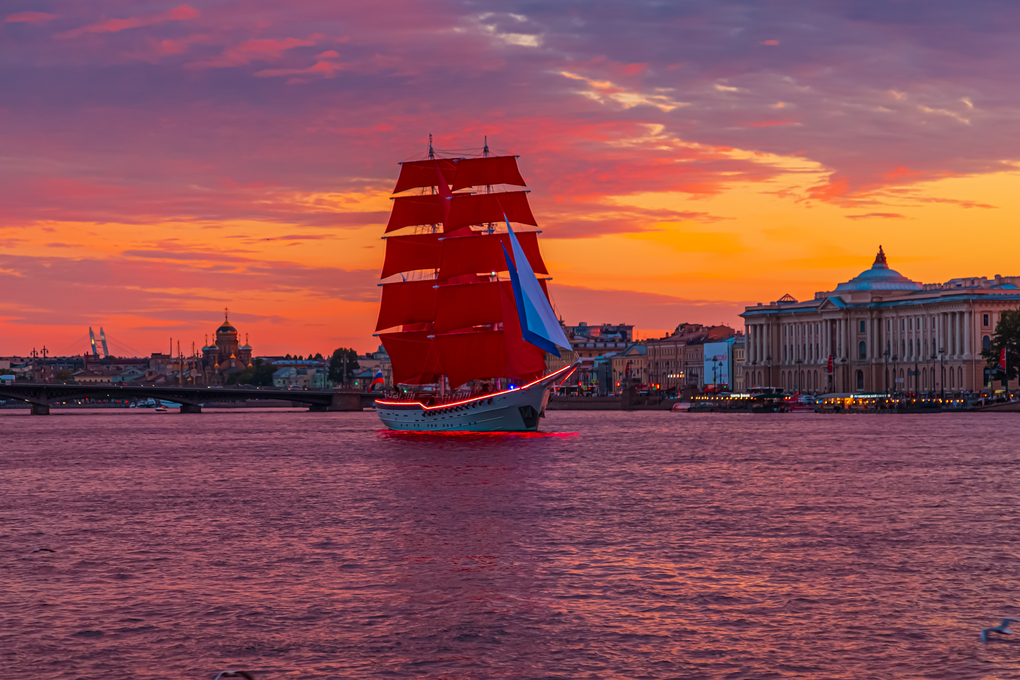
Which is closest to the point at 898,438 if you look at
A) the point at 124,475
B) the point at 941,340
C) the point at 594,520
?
the point at 124,475

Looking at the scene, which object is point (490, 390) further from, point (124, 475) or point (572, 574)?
point (572, 574)

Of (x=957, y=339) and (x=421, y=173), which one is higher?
(x=421, y=173)

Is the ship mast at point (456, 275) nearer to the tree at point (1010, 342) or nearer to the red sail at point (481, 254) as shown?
the red sail at point (481, 254)

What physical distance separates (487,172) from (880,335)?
10442cm

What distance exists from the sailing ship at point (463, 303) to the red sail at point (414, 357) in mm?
54

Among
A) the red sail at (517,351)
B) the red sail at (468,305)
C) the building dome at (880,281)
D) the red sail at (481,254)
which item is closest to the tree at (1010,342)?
the building dome at (880,281)

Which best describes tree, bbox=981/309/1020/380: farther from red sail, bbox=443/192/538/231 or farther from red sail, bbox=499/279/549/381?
red sail, bbox=499/279/549/381

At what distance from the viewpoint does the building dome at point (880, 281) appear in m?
175

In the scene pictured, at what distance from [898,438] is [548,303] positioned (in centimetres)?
1970

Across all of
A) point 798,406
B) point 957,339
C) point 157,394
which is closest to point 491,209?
point 157,394

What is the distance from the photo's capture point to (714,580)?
20.5 meters

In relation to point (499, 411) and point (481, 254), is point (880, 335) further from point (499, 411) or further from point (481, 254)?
point (499, 411)

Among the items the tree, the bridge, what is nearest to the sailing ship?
the bridge

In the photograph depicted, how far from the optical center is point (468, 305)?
72.4 metres
